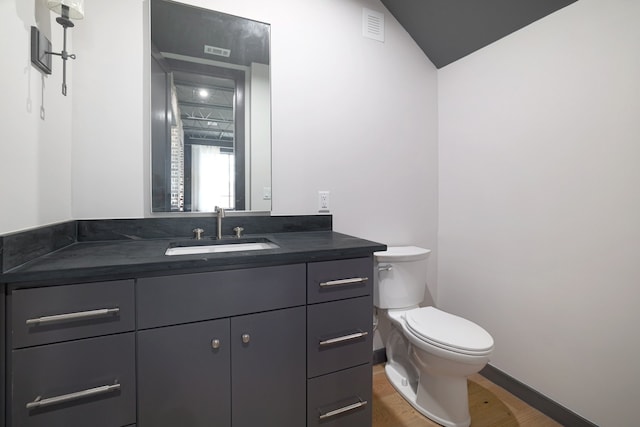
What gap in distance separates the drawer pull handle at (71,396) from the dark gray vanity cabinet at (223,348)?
8cm

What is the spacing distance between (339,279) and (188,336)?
0.60 meters

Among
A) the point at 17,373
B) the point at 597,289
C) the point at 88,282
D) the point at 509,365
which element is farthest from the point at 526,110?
the point at 17,373

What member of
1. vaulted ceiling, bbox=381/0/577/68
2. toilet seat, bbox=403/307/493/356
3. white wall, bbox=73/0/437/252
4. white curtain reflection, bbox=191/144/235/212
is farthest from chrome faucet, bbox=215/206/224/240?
vaulted ceiling, bbox=381/0/577/68

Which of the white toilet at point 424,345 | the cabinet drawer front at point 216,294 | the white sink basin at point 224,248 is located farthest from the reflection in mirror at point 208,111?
the white toilet at point 424,345

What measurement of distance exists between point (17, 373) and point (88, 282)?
283mm

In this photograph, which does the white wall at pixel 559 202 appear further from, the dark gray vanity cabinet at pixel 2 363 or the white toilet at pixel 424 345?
the dark gray vanity cabinet at pixel 2 363

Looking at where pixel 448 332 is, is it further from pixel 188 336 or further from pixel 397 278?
pixel 188 336

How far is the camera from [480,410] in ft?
5.17

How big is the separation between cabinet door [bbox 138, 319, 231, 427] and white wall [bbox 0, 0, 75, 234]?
1.86ft

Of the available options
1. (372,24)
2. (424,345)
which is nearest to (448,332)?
(424,345)

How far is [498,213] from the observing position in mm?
1776

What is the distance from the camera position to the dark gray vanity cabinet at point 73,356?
2.64 ft

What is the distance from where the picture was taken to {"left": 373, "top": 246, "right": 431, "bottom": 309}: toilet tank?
174cm

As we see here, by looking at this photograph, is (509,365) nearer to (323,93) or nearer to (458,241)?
(458,241)
